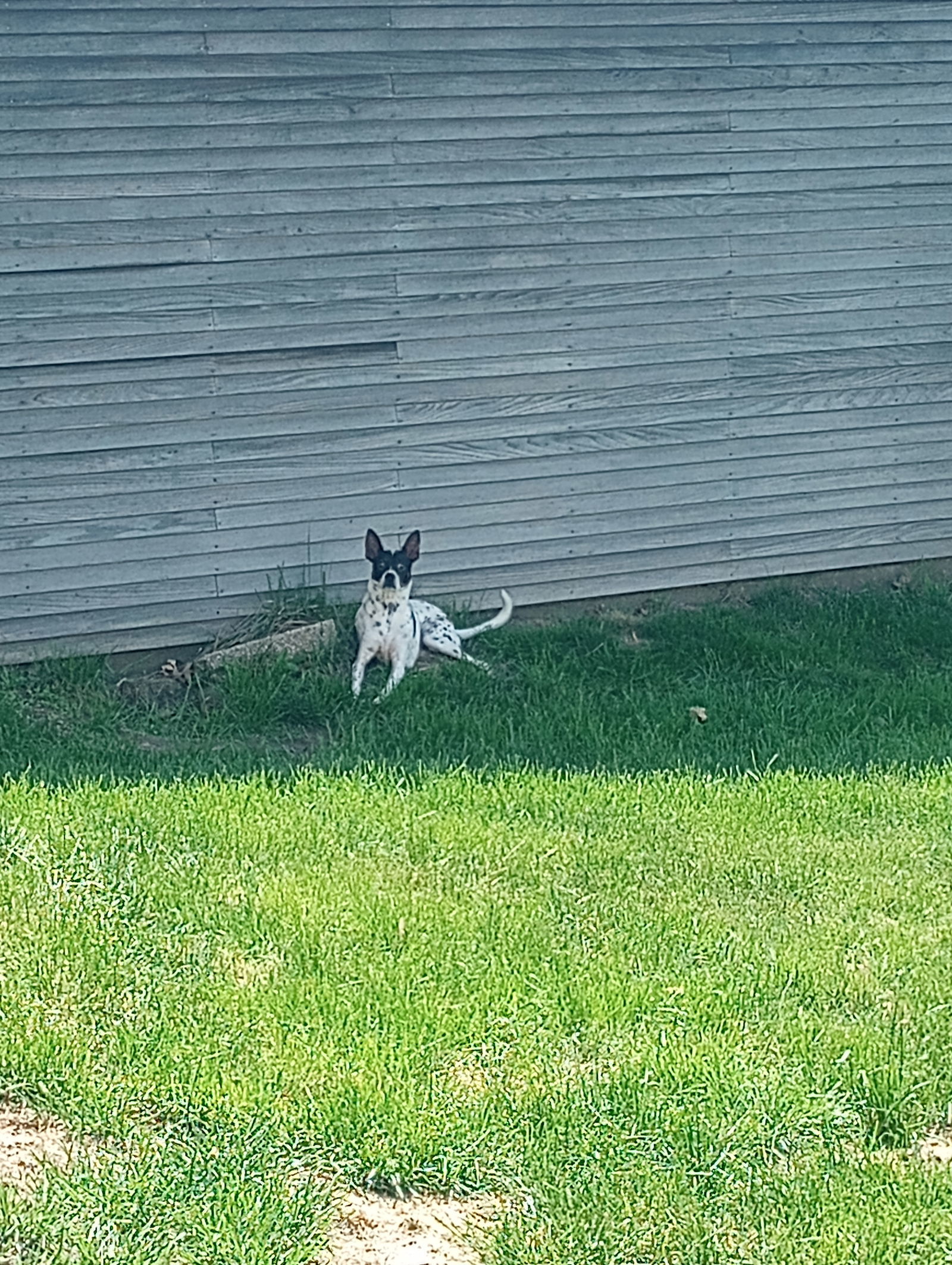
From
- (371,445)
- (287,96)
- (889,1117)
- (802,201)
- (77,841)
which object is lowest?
(889,1117)

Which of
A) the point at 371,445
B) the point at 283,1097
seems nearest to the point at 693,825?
the point at 283,1097

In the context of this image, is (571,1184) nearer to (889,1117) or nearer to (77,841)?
(889,1117)

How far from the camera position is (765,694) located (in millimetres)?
7160

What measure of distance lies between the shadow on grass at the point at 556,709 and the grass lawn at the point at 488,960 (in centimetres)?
2

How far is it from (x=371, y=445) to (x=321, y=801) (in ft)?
8.47

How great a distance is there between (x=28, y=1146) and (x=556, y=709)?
11.5 feet

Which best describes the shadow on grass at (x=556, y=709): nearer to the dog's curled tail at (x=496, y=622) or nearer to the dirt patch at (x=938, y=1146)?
the dog's curled tail at (x=496, y=622)

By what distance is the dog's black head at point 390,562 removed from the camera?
7.21 meters

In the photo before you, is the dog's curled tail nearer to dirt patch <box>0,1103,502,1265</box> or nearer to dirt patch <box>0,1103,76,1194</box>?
dirt patch <box>0,1103,76,1194</box>

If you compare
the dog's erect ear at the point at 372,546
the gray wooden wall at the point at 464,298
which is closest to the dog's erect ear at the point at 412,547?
the dog's erect ear at the point at 372,546

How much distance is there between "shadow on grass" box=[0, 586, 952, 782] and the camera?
6.32 metres

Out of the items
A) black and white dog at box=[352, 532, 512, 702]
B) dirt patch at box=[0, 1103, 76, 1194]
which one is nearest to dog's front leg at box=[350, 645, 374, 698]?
black and white dog at box=[352, 532, 512, 702]

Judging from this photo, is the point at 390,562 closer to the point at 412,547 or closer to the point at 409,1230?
the point at 412,547

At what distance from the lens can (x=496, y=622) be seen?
26.1 ft
